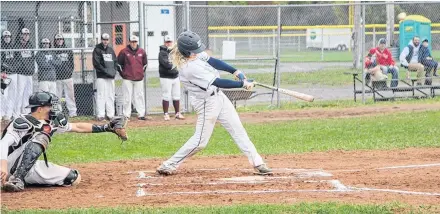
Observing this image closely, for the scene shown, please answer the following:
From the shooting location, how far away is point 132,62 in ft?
62.5

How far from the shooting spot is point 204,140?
10.6m

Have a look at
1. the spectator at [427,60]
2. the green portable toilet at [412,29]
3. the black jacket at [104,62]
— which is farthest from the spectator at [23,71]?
the green portable toilet at [412,29]

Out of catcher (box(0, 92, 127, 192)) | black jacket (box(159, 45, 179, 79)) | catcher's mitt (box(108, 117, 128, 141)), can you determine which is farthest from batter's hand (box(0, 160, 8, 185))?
black jacket (box(159, 45, 179, 79))

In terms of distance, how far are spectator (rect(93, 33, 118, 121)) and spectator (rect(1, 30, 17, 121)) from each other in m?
1.74

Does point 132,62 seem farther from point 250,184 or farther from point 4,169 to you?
point 4,169

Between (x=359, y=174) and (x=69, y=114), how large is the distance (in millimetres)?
10296

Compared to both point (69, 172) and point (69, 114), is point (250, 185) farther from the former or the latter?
point (69, 114)

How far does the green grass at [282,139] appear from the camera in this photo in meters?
14.0

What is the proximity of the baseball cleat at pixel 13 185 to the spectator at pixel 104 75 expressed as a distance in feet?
30.2

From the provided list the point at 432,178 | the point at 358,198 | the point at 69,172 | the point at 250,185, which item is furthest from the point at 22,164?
the point at 432,178

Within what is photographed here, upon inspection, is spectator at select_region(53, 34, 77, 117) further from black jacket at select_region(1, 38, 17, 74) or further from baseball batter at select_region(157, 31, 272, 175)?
baseball batter at select_region(157, 31, 272, 175)

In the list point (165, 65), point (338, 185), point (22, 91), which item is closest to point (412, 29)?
point (165, 65)

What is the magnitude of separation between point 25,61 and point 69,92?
3.95 feet

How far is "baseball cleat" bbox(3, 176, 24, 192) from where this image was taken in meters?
9.66
